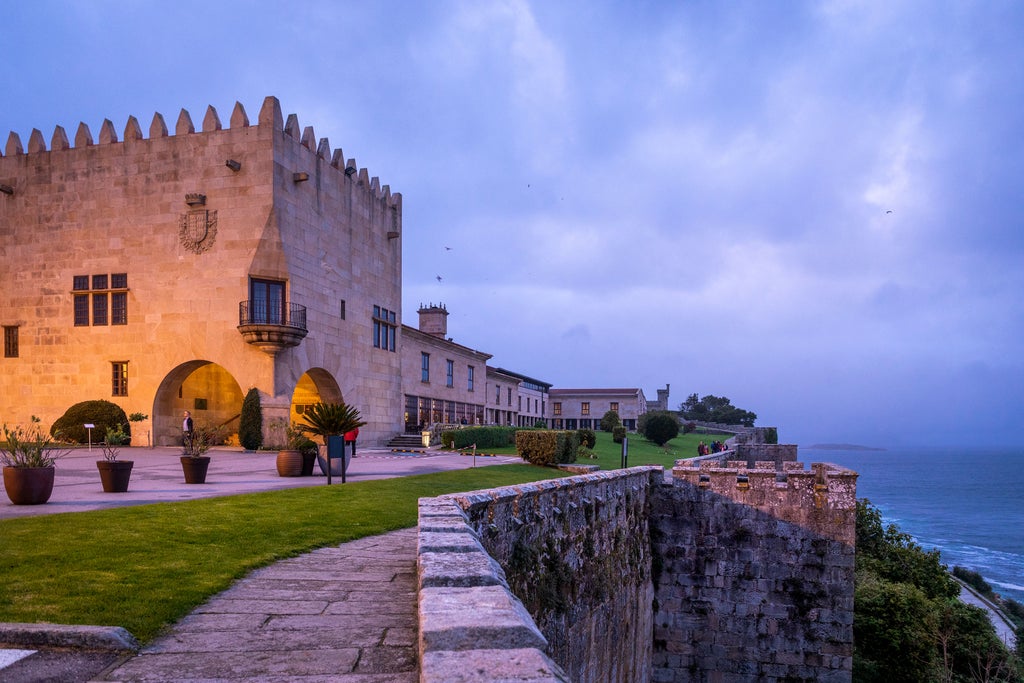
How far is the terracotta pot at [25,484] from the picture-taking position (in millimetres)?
10031

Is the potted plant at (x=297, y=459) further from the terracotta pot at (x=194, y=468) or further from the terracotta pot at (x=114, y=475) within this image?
the terracotta pot at (x=114, y=475)

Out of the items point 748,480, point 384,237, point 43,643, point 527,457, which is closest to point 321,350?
point 384,237

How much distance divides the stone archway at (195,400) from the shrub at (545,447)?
544 inches

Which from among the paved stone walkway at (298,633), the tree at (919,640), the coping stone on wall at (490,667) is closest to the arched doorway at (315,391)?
the tree at (919,640)

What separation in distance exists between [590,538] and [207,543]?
5.34 m

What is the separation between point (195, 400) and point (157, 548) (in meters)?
25.1

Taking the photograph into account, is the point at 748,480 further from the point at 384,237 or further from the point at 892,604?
the point at 384,237

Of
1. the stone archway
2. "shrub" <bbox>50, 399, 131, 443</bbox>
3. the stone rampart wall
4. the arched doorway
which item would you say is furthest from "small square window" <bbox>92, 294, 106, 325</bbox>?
the stone rampart wall

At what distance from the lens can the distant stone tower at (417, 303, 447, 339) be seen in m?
47.4

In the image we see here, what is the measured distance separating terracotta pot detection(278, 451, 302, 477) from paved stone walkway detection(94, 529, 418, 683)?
10862 mm

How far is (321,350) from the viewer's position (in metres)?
28.3

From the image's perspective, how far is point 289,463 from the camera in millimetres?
16516

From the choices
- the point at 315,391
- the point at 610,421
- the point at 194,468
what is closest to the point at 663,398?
the point at 610,421

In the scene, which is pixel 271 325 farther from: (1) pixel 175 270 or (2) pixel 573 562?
(2) pixel 573 562
